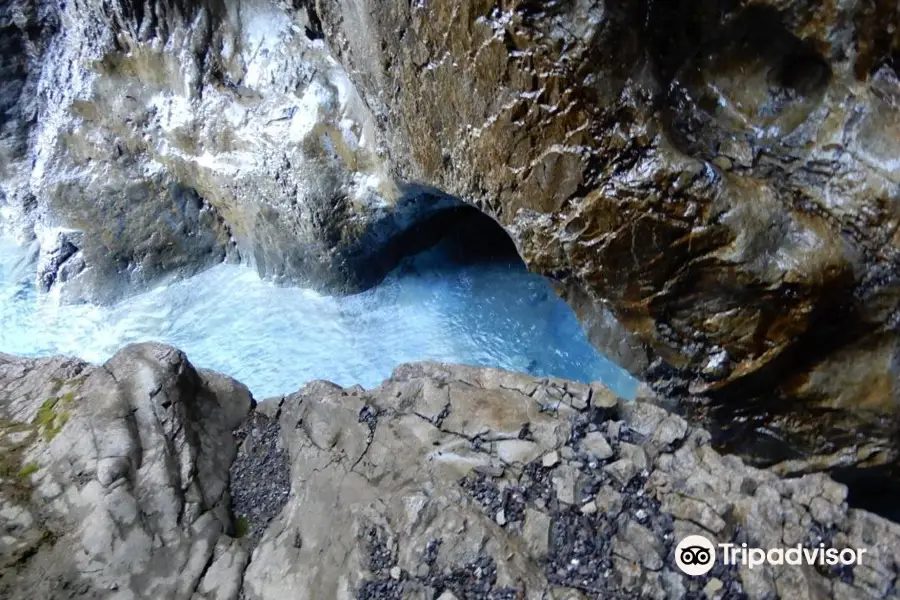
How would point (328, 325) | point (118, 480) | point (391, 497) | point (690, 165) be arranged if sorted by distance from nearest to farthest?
point (391, 497) → point (118, 480) → point (690, 165) → point (328, 325)

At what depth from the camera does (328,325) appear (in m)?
6.04

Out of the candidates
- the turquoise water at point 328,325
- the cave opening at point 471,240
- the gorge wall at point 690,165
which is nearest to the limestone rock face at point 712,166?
the gorge wall at point 690,165

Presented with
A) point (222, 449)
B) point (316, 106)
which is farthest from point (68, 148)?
point (222, 449)

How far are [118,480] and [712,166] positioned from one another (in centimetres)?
342

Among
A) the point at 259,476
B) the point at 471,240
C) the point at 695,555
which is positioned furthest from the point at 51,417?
the point at 471,240

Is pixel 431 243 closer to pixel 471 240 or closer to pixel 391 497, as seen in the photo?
pixel 471 240

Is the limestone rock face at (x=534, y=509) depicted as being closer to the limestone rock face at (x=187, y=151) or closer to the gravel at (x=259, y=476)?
the gravel at (x=259, y=476)

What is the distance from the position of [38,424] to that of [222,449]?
97 cm

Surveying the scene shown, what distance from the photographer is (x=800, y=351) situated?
3510mm

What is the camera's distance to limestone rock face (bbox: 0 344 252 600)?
274 centimetres

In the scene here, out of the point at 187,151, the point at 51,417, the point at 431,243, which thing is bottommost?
the point at 51,417

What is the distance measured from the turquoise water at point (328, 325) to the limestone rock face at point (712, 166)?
5.39ft

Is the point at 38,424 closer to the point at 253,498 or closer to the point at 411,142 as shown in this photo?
the point at 253,498

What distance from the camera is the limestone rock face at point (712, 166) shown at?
3.03 meters
